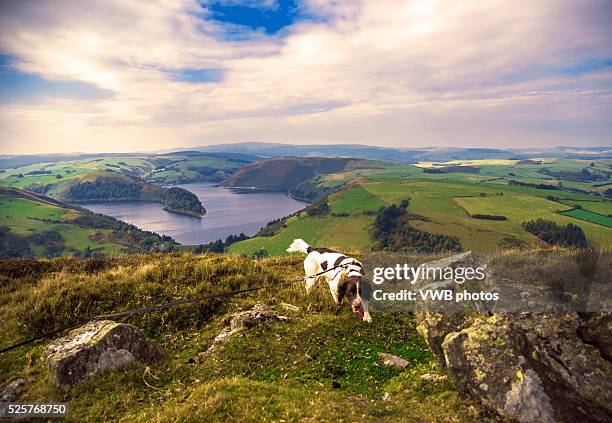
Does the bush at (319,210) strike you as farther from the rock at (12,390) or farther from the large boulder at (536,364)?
the large boulder at (536,364)

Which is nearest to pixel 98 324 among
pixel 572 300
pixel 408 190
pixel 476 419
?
pixel 476 419

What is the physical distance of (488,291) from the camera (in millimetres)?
7555

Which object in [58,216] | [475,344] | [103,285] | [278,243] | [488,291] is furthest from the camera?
[58,216]

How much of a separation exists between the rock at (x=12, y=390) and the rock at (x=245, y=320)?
418 cm

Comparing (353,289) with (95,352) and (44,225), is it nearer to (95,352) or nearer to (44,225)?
(95,352)

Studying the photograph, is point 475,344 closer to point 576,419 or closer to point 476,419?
point 476,419

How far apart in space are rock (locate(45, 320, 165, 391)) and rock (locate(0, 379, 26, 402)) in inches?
26.3

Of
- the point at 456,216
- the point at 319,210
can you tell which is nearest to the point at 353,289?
the point at 456,216

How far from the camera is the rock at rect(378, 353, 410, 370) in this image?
27.1 ft

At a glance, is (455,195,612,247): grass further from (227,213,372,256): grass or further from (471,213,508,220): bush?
(227,213,372,256): grass

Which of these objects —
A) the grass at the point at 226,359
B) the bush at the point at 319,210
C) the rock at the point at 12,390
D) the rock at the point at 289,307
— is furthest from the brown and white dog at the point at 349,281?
the bush at the point at 319,210

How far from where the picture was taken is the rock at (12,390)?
7.51 meters

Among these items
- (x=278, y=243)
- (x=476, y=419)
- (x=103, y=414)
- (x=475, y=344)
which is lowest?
(x=278, y=243)

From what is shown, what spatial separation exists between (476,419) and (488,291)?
9.01 feet
